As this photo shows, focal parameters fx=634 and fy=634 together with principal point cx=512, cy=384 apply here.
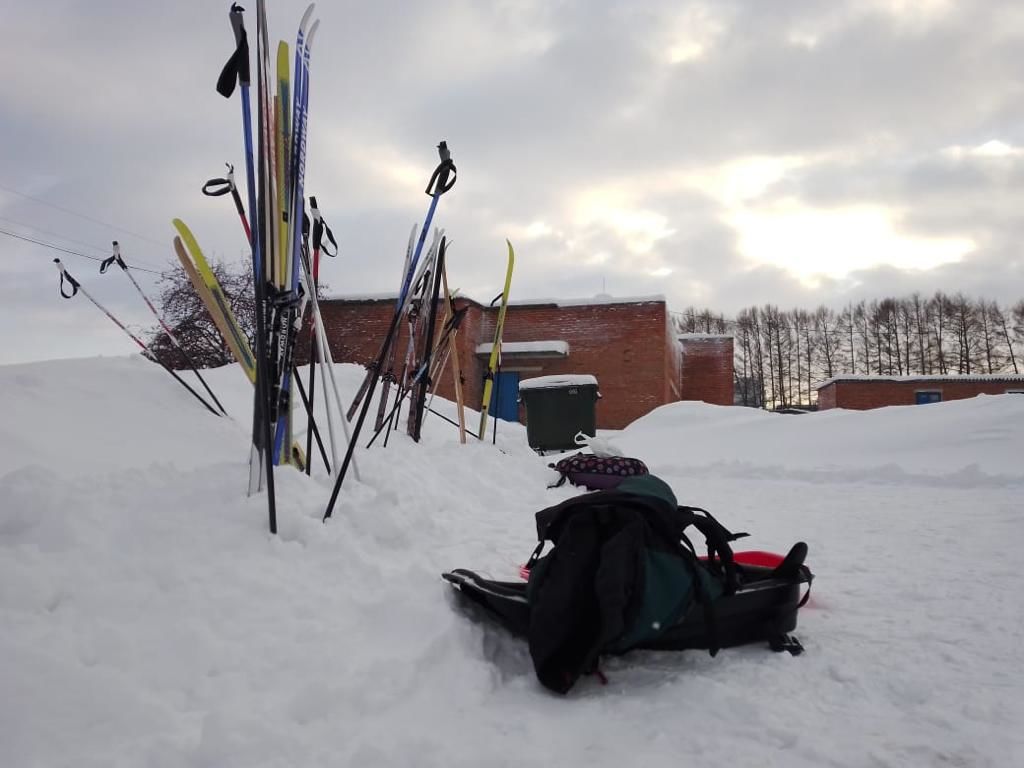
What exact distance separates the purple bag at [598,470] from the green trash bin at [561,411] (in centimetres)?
326

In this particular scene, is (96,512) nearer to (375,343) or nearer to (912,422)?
(912,422)

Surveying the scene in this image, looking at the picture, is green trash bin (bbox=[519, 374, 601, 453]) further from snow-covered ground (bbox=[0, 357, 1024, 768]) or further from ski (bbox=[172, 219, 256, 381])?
ski (bbox=[172, 219, 256, 381])

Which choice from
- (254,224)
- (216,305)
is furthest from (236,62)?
(216,305)

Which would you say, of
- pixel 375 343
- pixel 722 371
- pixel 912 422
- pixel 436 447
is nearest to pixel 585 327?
pixel 375 343

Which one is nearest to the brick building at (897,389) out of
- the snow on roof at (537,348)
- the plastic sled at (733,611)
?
the snow on roof at (537,348)

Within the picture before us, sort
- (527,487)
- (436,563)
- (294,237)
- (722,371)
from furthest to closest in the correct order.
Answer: (722,371)
(527,487)
(294,237)
(436,563)

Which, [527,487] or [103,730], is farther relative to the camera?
[527,487]

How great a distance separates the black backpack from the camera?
1514mm

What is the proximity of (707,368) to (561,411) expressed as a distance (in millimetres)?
16784

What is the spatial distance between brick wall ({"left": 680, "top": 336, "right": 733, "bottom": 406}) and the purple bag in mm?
19427

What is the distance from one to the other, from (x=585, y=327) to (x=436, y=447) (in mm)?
14183

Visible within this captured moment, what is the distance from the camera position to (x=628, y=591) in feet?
5.01

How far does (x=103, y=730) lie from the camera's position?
1129 millimetres

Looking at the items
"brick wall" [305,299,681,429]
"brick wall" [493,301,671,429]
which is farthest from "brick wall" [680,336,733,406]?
"brick wall" [493,301,671,429]
